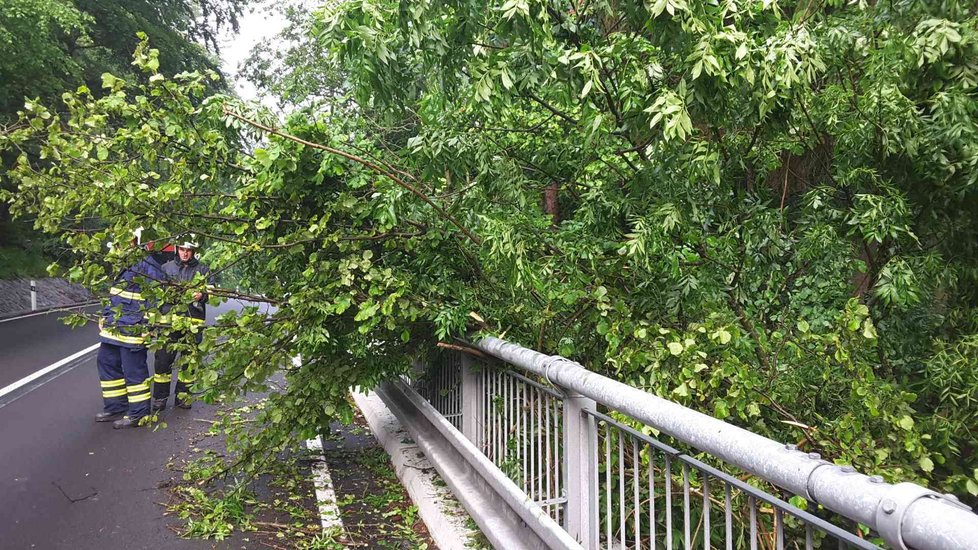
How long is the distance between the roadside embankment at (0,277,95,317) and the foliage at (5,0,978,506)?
15.2 m

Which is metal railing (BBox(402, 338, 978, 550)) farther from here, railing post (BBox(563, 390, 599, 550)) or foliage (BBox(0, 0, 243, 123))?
foliage (BBox(0, 0, 243, 123))

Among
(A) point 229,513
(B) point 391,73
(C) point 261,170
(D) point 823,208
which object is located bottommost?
(A) point 229,513

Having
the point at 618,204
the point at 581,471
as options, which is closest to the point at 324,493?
the point at 581,471

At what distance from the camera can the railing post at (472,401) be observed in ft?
13.6

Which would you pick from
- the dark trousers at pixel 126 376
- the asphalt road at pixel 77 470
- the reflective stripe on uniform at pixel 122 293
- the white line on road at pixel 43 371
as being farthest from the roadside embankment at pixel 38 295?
the reflective stripe on uniform at pixel 122 293

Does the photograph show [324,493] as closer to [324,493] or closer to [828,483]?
[324,493]

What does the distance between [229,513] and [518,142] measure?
339 centimetres

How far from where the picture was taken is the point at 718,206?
12.5 ft

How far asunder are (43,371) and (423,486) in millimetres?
7917

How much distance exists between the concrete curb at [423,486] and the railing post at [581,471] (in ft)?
4.22

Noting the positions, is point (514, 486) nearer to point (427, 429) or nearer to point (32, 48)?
point (427, 429)

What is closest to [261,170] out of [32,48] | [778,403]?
[778,403]

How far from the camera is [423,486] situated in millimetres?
4711

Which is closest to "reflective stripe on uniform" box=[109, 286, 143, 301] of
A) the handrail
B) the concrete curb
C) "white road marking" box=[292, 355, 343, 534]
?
"white road marking" box=[292, 355, 343, 534]
